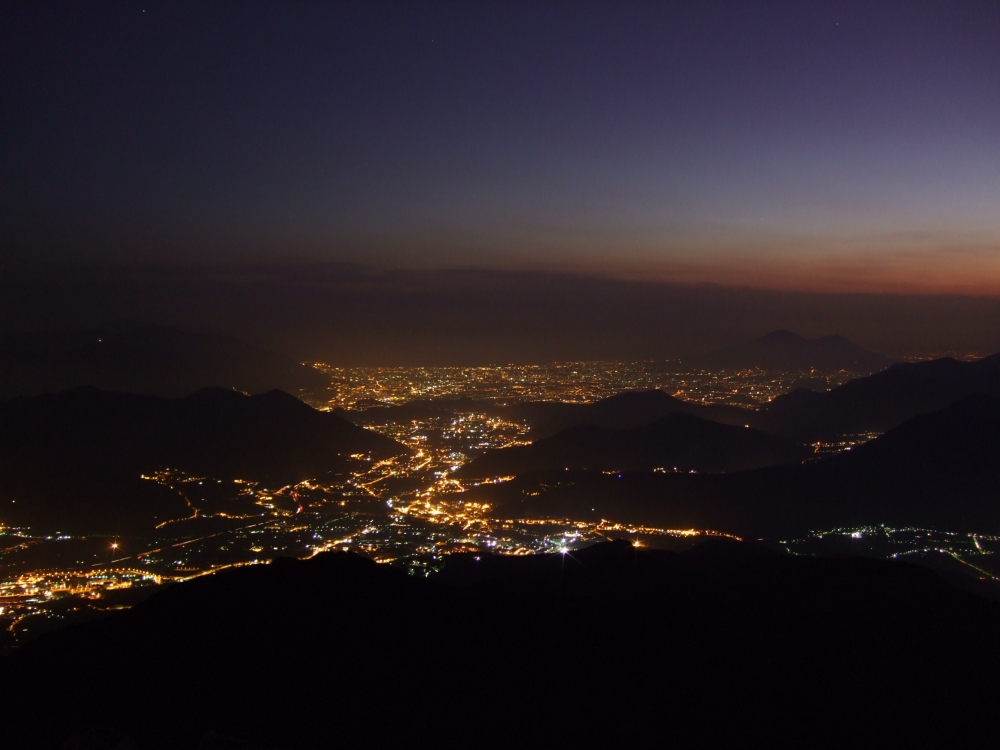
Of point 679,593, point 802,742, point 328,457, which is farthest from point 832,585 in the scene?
point 328,457

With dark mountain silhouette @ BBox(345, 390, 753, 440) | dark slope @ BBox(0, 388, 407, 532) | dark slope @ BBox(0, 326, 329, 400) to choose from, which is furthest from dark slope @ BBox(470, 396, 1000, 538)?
dark slope @ BBox(0, 326, 329, 400)

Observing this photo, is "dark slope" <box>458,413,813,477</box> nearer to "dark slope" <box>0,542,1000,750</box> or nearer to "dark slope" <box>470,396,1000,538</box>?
"dark slope" <box>470,396,1000,538</box>

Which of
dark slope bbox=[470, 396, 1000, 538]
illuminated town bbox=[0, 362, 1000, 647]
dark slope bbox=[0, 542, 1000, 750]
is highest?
dark slope bbox=[0, 542, 1000, 750]

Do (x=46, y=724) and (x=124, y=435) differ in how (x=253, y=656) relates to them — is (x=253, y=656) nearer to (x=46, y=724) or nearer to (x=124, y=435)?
(x=46, y=724)

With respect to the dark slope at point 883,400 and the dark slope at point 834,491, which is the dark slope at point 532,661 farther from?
the dark slope at point 883,400

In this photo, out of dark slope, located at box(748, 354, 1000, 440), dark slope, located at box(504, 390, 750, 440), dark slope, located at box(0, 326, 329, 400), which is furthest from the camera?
dark slope, located at box(0, 326, 329, 400)

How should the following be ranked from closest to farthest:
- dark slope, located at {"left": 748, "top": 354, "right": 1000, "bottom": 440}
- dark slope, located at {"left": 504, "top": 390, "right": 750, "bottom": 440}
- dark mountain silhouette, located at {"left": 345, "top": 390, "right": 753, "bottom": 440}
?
dark slope, located at {"left": 748, "top": 354, "right": 1000, "bottom": 440} → dark slope, located at {"left": 504, "top": 390, "right": 750, "bottom": 440} → dark mountain silhouette, located at {"left": 345, "top": 390, "right": 753, "bottom": 440}
